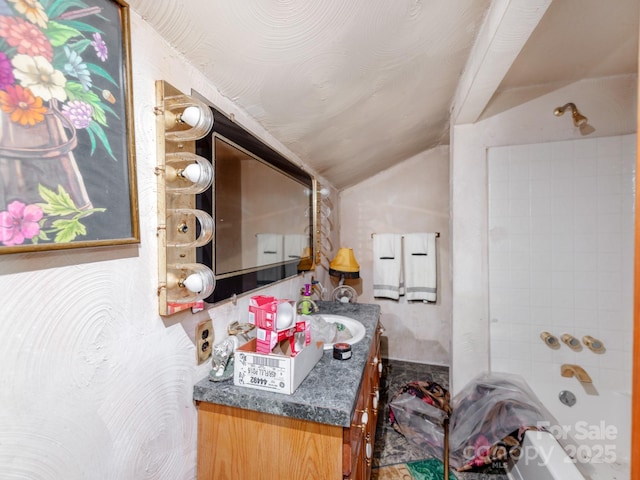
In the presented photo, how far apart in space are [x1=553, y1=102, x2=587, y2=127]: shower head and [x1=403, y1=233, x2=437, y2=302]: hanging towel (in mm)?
1203

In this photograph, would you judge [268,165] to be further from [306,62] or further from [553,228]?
[553,228]

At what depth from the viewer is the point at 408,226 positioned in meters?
2.62

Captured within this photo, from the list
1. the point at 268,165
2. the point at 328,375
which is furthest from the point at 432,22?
the point at 328,375

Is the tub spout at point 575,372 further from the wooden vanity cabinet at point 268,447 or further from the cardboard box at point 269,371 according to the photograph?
the cardboard box at point 269,371

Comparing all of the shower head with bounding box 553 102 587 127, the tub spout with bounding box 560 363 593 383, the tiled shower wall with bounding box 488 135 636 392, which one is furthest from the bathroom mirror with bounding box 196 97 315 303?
the tub spout with bounding box 560 363 593 383

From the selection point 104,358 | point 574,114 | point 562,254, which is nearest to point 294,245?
point 104,358

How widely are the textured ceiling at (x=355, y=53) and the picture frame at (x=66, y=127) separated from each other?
0.17 metres

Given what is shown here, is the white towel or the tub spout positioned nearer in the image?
the white towel

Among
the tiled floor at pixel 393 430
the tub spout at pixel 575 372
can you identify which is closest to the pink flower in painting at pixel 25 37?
the tiled floor at pixel 393 430

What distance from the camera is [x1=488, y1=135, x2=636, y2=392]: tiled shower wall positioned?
59.9 inches

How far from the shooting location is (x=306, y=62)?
89cm

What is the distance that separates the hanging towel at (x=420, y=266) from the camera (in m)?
2.51

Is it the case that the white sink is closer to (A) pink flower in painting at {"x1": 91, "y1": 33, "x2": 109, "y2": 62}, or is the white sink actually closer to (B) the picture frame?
(B) the picture frame

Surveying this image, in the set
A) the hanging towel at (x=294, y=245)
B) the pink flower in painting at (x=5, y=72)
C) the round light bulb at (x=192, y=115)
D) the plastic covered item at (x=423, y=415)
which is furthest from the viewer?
the plastic covered item at (x=423, y=415)
